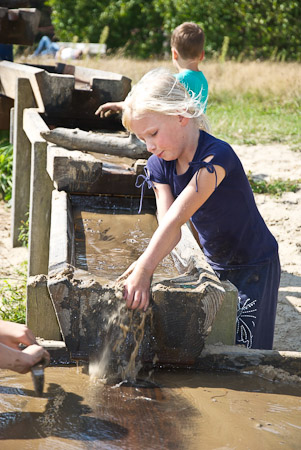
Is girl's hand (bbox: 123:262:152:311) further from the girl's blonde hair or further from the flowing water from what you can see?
the girl's blonde hair

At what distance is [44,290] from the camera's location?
8.40 ft

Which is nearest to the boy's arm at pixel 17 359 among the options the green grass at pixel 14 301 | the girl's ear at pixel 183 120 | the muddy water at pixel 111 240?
the muddy water at pixel 111 240

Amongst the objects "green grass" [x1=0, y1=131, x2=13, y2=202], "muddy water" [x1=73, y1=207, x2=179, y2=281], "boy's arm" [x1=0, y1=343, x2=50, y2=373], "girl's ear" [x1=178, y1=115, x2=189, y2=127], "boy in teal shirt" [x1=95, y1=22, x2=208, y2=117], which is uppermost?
"boy in teal shirt" [x1=95, y1=22, x2=208, y2=117]

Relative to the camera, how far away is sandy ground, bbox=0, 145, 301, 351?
14.6 ft

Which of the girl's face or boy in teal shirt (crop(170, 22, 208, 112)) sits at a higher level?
boy in teal shirt (crop(170, 22, 208, 112))

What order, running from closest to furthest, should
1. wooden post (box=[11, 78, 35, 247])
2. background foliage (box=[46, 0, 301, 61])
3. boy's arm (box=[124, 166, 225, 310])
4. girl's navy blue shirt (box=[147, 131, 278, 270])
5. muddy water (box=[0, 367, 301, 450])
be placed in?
muddy water (box=[0, 367, 301, 450]) < boy's arm (box=[124, 166, 225, 310]) < girl's navy blue shirt (box=[147, 131, 278, 270]) < wooden post (box=[11, 78, 35, 247]) < background foliage (box=[46, 0, 301, 61])

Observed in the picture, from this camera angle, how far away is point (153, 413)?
221 centimetres

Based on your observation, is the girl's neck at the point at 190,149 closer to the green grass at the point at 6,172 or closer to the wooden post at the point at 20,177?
the wooden post at the point at 20,177

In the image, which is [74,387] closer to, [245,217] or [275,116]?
[245,217]

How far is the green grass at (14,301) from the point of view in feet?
13.3

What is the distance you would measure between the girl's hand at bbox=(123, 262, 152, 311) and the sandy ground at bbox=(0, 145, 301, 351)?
199cm

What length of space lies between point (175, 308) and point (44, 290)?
1.84 ft

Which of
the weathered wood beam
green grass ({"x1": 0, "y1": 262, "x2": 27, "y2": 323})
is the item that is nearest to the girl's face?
the weathered wood beam

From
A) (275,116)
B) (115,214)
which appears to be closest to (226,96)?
(275,116)
